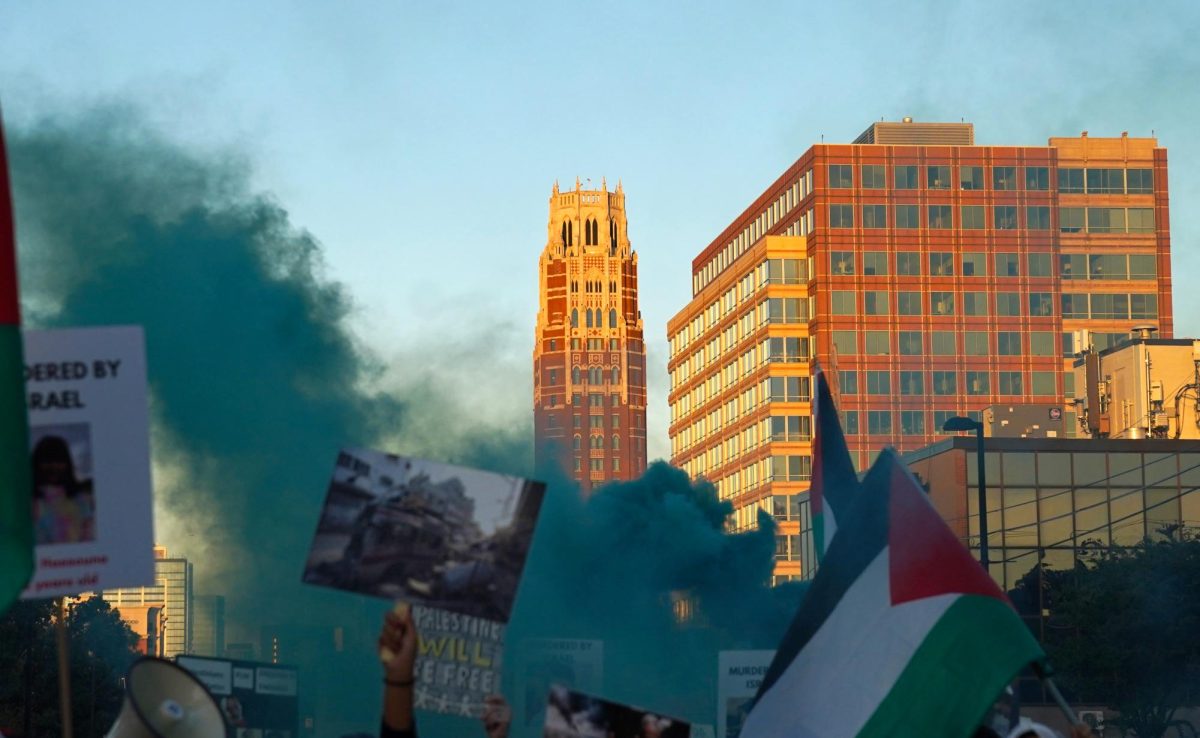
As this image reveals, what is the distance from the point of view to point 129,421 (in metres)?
7.96

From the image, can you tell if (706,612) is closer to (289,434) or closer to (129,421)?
(289,434)

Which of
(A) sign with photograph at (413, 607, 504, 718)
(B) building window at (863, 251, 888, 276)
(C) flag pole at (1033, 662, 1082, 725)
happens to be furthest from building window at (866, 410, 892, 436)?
(A) sign with photograph at (413, 607, 504, 718)

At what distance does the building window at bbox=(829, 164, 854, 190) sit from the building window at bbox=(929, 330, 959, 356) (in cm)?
880

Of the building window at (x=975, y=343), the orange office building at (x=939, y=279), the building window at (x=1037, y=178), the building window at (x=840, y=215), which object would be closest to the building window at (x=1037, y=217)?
the orange office building at (x=939, y=279)

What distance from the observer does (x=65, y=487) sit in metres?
7.96

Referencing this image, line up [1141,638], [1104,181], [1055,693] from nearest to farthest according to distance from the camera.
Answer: [1055,693] → [1141,638] → [1104,181]

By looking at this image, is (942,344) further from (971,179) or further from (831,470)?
(831,470)

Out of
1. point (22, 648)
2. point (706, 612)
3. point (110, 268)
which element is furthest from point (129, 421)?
point (706, 612)

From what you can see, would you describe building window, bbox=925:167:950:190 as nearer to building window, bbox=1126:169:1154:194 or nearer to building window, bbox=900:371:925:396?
building window, bbox=900:371:925:396

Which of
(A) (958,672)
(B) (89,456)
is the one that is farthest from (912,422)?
(B) (89,456)

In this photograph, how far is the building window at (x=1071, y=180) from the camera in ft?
363

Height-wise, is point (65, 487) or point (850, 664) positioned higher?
point (65, 487)

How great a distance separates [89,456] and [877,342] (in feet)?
333

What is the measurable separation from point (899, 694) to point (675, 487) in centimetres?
6356
